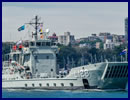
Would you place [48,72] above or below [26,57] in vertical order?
below

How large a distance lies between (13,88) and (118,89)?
14.0m

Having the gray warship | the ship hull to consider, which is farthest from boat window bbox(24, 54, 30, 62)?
the ship hull

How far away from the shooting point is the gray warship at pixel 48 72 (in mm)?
51406

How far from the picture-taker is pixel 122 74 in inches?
2042

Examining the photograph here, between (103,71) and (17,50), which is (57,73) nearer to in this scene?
(17,50)

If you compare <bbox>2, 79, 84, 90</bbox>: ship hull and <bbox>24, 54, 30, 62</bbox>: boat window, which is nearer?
<bbox>2, 79, 84, 90</bbox>: ship hull

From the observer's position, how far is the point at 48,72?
58.8 meters

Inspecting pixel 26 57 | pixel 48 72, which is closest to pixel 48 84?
pixel 48 72

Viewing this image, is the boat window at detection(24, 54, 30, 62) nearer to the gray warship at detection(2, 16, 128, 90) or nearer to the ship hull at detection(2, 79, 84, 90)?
the gray warship at detection(2, 16, 128, 90)

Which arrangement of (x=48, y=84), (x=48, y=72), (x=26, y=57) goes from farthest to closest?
(x=26, y=57)
(x=48, y=72)
(x=48, y=84)

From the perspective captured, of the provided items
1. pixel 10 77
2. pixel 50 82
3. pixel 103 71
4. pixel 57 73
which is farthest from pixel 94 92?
pixel 10 77

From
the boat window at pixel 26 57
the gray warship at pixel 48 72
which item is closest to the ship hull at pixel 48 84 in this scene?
the gray warship at pixel 48 72

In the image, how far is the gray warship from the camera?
169 ft

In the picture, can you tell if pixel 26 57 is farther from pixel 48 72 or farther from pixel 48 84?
pixel 48 84
